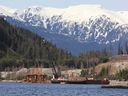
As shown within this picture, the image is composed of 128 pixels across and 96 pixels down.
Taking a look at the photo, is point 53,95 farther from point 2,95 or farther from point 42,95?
point 2,95

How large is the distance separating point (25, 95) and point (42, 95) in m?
5.54

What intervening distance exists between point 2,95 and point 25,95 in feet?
18.8

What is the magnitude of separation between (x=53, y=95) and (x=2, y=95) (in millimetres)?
14671

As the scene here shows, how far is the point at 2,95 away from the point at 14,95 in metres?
2.94

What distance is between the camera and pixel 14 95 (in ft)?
463

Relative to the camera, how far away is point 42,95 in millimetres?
145625

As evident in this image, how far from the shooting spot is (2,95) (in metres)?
140

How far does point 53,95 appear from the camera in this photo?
14838cm

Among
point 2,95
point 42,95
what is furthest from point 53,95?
point 2,95

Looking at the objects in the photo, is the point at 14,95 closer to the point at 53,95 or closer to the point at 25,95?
the point at 25,95

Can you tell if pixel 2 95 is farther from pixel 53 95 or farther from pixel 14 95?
pixel 53 95

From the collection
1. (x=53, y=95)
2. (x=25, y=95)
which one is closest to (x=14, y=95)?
(x=25, y=95)
